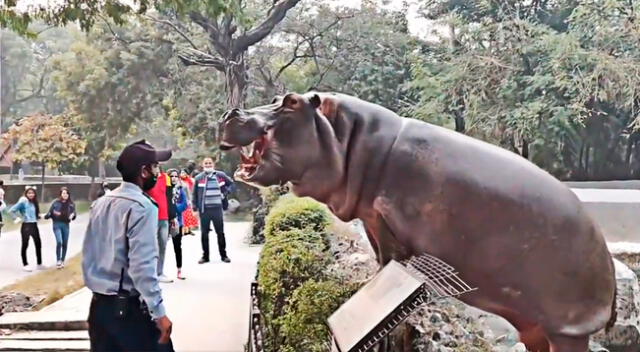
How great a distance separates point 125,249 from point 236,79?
25.4 ft

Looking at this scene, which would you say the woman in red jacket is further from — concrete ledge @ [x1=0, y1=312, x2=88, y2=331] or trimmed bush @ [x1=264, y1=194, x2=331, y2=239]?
trimmed bush @ [x1=264, y1=194, x2=331, y2=239]

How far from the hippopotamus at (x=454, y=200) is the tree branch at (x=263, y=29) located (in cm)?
837

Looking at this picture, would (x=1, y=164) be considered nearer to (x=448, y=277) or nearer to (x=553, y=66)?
(x=553, y=66)

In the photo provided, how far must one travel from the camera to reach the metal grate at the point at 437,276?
1.04m

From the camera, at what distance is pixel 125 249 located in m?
1.82

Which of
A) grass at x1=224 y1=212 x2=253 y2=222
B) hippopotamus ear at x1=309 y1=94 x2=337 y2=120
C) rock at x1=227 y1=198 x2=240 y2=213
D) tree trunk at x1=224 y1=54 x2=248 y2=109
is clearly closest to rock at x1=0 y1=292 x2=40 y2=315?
grass at x1=224 y1=212 x2=253 y2=222

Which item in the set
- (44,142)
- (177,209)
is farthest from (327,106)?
(44,142)

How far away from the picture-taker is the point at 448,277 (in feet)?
3.56

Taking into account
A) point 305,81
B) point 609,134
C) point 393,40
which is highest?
point 393,40

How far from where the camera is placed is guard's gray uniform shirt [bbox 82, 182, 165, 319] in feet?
5.91

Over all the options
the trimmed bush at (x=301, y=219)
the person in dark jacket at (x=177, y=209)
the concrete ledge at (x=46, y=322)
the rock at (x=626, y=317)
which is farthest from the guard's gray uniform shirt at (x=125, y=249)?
the person in dark jacket at (x=177, y=209)

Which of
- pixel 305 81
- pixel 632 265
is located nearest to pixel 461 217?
pixel 632 265

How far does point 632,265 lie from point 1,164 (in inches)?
330

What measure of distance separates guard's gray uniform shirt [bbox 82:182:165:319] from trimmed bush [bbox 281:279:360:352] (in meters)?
0.58
